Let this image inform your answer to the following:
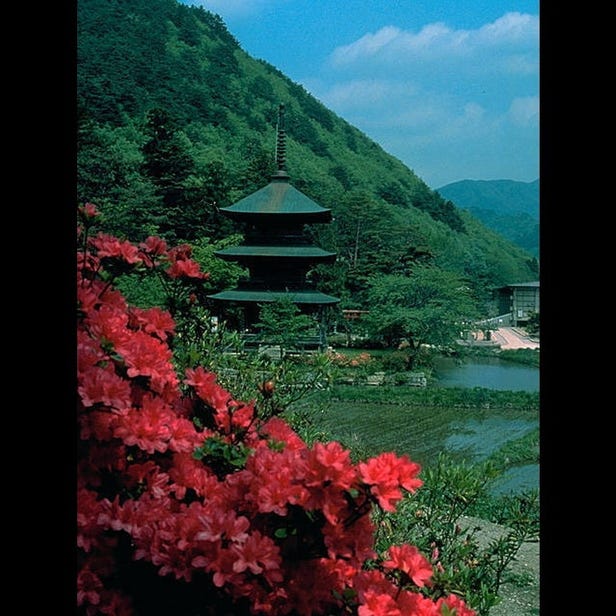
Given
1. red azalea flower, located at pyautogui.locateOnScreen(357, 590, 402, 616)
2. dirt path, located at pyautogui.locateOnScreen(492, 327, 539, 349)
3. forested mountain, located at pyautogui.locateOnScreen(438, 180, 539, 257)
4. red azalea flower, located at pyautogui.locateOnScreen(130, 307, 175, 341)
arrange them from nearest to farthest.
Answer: red azalea flower, located at pyautogui.locateOnScreen(357, 590, 402, 616)
red azalea flower, located at pyautogui.locateOnScreen(130, 307, 175, 341)
dirt path, located at pyautogui.locateOnScreen(492, 327, 539, 349)
forested mountain, located at pyautogui.locateOnScreen(438, 180, 539, 257)

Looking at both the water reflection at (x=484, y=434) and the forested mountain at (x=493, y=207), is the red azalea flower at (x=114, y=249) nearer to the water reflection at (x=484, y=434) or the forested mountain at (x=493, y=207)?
the water reflection at (x=484, y=434)

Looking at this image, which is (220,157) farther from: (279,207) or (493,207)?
→ (493,207)

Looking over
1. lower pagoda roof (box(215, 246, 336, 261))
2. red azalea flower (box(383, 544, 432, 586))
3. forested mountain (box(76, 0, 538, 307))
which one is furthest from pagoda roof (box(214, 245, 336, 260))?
red azalea flower (box(383, 544, 432, 586))

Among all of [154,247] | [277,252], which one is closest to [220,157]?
[277,252]

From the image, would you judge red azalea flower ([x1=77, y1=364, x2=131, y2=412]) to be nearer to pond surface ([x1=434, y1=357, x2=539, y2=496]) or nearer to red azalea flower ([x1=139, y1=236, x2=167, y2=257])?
red azalea flower ([x1=139, y1=236, x2=167, y2=257])

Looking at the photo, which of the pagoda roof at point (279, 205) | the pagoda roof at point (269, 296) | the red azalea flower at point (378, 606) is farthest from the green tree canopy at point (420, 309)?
the red azalea flower at point (378, 606)
